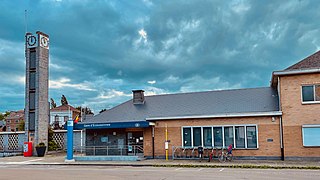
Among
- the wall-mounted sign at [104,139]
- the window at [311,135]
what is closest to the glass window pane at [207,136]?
the window at [311,135]

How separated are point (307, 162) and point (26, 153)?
23.3 meters

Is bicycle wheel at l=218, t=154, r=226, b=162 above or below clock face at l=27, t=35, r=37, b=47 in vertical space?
below

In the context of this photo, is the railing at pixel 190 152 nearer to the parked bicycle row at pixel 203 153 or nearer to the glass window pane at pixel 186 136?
the parked bicycle row at pixel 203 153

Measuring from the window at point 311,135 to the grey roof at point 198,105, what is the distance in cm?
239

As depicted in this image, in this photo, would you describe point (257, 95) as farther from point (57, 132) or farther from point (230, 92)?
point (57, 132)

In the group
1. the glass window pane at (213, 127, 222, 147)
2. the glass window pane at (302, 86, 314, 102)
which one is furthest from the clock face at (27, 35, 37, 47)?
the glass window pane at (302, 86, 314, 102)

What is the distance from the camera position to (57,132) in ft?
130

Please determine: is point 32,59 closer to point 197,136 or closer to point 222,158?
point 197,136

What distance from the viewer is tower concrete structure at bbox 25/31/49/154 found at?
110ft

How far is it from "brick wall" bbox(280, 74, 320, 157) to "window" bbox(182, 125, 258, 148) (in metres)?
2.10

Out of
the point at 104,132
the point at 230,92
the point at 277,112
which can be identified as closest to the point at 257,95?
the point at 230,92

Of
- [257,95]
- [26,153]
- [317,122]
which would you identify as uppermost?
[257,95]

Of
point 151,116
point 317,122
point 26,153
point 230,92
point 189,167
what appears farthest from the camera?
point 26,153

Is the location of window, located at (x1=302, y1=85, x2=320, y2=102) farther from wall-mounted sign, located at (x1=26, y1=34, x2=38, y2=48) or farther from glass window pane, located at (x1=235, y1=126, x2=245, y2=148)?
wall-mounted sign, located at (x1=26, y1=34, x2=38, y2=48)
